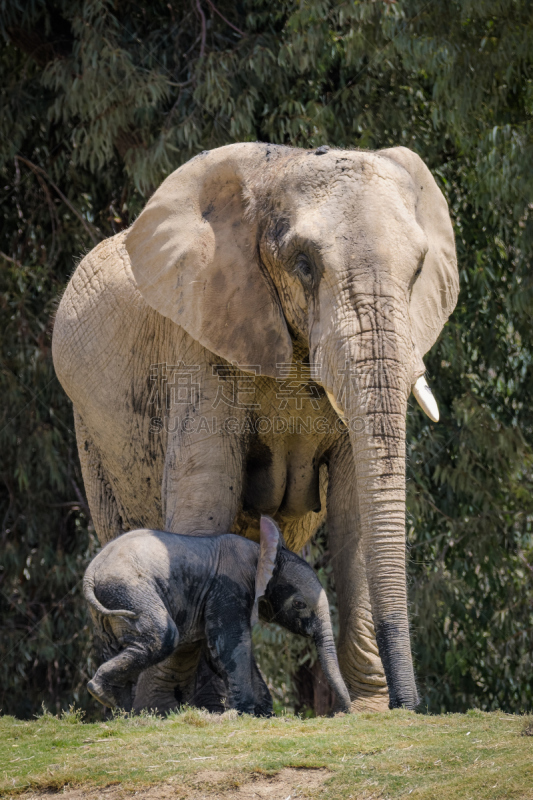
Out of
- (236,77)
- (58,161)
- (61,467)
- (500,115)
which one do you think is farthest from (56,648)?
(500,115)

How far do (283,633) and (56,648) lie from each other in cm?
229

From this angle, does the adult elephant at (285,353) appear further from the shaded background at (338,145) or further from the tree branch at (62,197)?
the tree branch at (62,197)

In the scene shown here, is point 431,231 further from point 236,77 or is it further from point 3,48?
point 3,48

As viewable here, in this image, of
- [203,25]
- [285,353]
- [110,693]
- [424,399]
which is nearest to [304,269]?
[285,353]

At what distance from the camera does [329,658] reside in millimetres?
5832

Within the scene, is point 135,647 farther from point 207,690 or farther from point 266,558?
point 207,690

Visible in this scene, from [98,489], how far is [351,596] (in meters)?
2.06

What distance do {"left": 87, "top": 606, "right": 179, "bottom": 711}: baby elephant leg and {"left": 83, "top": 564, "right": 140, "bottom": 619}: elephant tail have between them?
1.3 inches

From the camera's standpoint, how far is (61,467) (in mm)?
11023

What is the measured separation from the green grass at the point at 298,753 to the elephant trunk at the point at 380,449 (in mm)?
532

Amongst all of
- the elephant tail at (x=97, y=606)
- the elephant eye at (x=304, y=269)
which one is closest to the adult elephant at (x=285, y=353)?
the elephant eye at (x=304, y=269)

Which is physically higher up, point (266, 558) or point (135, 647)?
point (266, 558)

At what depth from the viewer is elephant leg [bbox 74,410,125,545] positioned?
780 cm

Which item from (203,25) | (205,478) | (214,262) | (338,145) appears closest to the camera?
(205,478)
